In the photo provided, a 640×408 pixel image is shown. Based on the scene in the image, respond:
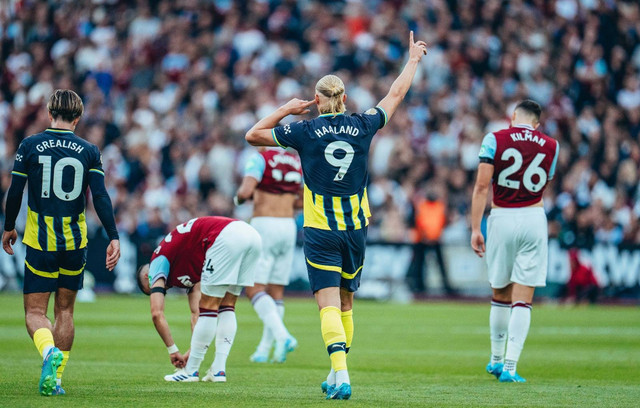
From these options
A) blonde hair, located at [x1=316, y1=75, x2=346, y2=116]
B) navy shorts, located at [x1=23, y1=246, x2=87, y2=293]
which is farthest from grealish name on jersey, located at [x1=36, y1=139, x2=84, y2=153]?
blonde hair, located at [x1=316, y1=75, x2=346, y2=116]

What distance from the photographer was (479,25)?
90.4 ft

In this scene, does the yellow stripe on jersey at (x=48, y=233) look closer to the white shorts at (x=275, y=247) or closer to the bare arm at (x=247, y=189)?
the bare arm at (x=247, y=189)

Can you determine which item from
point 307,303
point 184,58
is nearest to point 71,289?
point 307,303

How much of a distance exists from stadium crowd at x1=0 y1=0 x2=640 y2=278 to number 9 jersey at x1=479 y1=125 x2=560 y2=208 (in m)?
12.9

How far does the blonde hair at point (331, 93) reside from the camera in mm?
8484

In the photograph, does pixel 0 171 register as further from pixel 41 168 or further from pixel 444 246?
pixel 41 168

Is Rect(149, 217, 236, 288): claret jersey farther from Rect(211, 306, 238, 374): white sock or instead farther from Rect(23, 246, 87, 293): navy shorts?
Rect(23, 246, 87, 293): navy shorts

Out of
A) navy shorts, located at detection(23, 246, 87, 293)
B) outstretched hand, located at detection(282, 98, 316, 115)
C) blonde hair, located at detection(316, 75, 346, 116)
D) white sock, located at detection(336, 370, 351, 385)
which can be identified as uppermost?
blonde hair, located at detection(316, 75, 346, 116)

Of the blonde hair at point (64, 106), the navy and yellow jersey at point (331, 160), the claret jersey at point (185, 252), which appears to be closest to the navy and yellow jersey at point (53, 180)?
the blonde hair at point (64, 106)

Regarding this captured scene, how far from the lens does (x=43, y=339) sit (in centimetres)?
838

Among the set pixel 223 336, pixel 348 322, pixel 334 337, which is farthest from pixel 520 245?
pixel 223 336

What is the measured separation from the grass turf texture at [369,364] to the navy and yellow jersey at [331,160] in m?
1.52

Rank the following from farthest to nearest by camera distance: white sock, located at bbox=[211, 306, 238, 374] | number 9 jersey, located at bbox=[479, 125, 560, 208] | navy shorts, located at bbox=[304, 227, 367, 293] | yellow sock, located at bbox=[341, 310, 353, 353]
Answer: number 9 jersey, located at bbox=[479, 125, 560, 208]
white sock, located at bbox=[211, 306, 238, 374]
yellow sock, located at bbox=[341, 310, 353, 353]
navy shorts, located at bbox=[304, 227, 367, 293]

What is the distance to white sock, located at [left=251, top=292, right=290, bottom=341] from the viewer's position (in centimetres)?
1196
